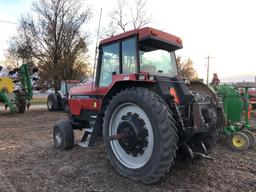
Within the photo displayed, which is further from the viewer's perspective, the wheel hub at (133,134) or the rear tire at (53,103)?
the rear tire at (53,103)

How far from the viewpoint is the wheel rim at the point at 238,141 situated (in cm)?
617

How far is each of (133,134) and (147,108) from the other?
54 centimetres

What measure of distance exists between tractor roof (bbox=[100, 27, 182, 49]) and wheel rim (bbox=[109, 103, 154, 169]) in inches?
44.8

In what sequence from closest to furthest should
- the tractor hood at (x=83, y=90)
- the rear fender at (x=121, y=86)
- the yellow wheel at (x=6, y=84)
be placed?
the rear fender at (x=121, y=86) → the tractor hood at (x=83, y=90) → the yellow wheel at (x=6, y=84)

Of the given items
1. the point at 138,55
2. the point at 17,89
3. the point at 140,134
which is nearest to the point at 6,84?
the point at 17,89

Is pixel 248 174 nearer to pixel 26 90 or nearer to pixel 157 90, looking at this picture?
pixel 157 90

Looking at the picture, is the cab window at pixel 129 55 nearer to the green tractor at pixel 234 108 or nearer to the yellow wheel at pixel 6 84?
the green tractor at pixel 234 108

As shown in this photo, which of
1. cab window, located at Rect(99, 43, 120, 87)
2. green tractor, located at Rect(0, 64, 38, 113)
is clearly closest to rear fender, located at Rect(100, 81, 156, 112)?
cab window, located at Rect(99, 43, 120, 87)

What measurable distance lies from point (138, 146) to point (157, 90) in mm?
866

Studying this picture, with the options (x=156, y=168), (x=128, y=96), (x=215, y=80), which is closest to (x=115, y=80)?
(x=128, y=96)

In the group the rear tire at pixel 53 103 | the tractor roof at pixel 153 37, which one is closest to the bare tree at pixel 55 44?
the rear tire at pixel 53 103

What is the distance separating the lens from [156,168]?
3.72 m

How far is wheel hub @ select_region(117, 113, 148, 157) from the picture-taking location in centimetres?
Answer: 406

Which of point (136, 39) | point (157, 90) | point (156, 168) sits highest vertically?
point (136, 39)
